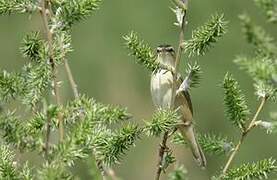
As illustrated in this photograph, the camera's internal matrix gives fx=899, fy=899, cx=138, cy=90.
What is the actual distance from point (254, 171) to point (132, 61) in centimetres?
1340

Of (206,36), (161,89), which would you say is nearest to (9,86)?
(206,36)

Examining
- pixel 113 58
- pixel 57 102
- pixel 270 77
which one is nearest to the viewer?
pixel 270 77

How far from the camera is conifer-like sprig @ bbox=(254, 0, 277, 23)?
1699mm

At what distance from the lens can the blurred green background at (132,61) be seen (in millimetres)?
15641

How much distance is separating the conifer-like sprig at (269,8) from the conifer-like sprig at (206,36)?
63 cm

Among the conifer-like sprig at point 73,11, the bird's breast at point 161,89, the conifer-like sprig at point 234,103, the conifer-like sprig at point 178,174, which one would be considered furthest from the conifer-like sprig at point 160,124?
the bird's breast at point 161,89

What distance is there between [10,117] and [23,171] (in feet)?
0.53

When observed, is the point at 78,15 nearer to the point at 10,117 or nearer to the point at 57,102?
the point at 57,102

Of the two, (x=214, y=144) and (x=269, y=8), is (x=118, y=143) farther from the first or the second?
(x=269, y=8)

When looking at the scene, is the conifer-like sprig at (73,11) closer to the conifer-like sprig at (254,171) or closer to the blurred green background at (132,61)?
the conifer-like sprig at (254,171)

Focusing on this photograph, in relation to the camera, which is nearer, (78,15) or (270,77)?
(270,77)

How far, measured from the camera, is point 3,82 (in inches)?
90.2

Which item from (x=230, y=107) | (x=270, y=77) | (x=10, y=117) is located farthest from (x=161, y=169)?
(x=270, y=77)

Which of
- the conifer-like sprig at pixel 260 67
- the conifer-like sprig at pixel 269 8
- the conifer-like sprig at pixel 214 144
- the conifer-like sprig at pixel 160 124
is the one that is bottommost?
the conifer-like sprig at pixel 214 144
